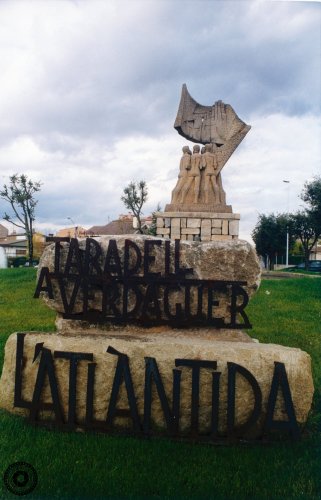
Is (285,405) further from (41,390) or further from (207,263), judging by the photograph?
(41,390)

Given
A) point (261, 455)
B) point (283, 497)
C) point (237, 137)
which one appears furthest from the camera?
point (237, 137)

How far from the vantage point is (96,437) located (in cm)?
397

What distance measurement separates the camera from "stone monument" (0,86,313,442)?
4016mm

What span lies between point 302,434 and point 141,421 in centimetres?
150

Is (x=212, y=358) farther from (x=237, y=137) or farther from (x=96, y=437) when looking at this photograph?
(x=237, y=137)

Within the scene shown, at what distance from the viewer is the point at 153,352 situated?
13.5 ft

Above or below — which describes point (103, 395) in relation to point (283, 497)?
above

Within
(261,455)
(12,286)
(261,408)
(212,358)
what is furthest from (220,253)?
(12,286)

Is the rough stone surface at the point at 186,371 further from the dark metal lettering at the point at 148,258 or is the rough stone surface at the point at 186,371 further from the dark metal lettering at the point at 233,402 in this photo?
the dark metal lettering at the point at 148,258

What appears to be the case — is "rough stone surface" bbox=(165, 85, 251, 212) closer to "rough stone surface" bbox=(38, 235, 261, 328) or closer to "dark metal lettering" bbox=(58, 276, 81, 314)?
"rough stone surface" bbox=(38, 235, 261, 328)

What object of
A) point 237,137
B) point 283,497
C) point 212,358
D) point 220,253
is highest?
point 237,137

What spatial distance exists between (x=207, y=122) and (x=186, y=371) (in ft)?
39.3

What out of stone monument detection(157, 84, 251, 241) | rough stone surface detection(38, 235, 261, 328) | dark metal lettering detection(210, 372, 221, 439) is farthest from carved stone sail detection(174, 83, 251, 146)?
dark metal lettering detection(210, 372, 221, 439)

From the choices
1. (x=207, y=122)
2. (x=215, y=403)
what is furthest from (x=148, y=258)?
(x=207, y=122)
